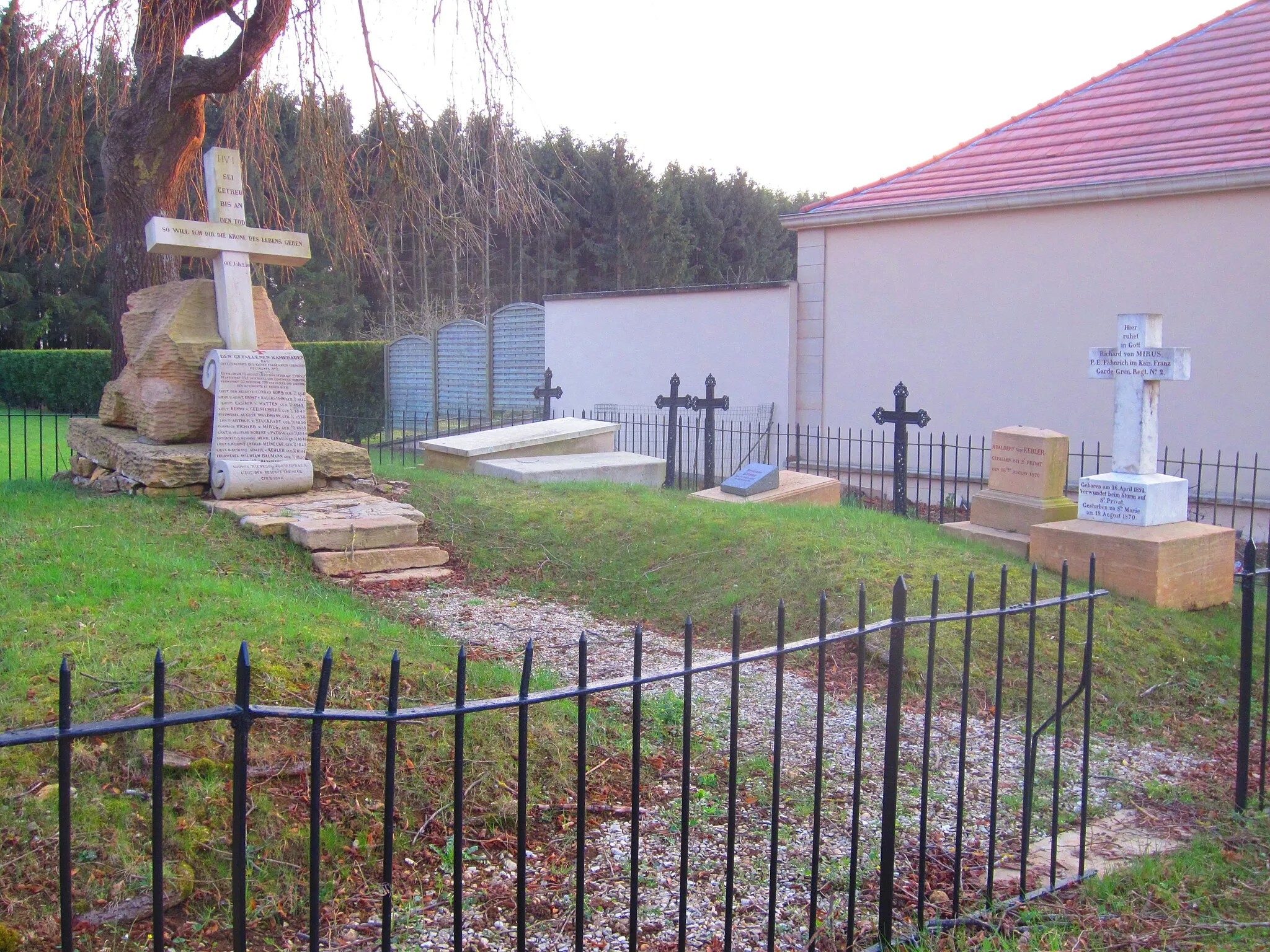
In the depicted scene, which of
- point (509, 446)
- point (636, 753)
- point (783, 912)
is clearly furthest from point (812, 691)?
point (509, 446)

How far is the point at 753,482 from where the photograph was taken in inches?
372

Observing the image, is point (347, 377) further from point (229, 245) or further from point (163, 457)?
point (163, 457)

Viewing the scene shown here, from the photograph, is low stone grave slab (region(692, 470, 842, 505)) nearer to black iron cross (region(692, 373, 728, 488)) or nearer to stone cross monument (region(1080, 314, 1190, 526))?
black iron cross (region(692, 373, 728, 488))

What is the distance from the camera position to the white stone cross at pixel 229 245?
8195 mm

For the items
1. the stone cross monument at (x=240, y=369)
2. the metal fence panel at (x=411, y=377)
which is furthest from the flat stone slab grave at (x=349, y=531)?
the metal fence panel at (x=411, y=377)

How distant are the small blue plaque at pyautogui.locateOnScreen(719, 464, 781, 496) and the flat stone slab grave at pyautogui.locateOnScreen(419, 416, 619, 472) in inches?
100

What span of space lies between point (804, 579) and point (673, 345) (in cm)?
853

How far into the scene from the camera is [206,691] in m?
3.79

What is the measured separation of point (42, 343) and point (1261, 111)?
94.1ft

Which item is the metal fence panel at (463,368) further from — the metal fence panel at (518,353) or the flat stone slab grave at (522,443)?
the flat stone slab grave at (522,443)

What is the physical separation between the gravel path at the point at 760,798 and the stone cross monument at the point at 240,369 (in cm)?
257

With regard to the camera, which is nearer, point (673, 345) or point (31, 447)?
point (31, 447)

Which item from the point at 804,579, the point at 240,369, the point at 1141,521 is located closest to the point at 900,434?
the point at 1141,521

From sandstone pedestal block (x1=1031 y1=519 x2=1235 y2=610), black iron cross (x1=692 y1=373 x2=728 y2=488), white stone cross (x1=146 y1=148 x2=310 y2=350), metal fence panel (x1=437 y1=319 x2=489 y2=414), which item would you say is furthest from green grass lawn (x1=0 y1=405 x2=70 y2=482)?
sandstone pedestal block (x1=1031 y1=519 x2=1235 y2=610)
